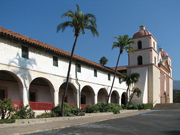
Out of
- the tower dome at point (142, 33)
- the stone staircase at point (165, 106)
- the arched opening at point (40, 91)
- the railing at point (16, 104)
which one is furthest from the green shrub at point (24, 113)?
the tower dome at point (142, 33)

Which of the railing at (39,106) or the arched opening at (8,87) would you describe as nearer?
the railing at (39,106)

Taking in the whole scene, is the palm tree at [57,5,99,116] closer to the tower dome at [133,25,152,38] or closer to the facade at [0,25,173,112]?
the facade at [0,25,173,112]

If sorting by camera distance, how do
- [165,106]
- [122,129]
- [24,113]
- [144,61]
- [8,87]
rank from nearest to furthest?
[122,129]
[24,113]
[8,87]
[165,106]
[144,61]

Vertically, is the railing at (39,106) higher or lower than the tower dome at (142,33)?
lower

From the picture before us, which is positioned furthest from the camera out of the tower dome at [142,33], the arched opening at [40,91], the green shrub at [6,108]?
the tower dome at [142,33]

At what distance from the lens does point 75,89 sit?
23.0m

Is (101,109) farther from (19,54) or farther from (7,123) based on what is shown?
(7,123)

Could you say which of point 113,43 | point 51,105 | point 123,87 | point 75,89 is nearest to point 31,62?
point 51,105

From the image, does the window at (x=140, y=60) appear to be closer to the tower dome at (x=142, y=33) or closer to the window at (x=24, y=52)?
the tower dome at (x=142, y=33)

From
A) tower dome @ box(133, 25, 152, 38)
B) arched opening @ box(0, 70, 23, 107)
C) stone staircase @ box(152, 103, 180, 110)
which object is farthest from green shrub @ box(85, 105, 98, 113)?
tower dome @ box(133, 25, 152, 38)

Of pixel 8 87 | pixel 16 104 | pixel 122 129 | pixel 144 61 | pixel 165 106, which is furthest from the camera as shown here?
pixel 144 61

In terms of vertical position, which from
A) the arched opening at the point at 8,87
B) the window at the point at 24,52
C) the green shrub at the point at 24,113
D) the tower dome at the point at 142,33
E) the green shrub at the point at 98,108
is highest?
the tower dome at the point at 142,33

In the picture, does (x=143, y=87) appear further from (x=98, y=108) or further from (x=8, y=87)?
(x=8, y=87)

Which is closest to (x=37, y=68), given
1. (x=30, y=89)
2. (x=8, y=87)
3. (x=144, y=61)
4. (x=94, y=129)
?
(x=8, y=87)
